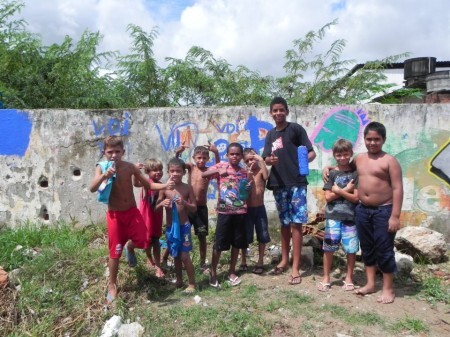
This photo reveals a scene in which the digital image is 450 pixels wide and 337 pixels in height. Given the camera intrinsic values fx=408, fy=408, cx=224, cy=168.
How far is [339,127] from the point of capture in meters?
5.16

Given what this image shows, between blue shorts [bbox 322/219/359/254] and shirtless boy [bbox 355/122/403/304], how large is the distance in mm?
98

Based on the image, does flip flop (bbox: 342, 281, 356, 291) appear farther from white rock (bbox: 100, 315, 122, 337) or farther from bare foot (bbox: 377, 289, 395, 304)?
white rock (bbox: 100, 315, 122, 337)

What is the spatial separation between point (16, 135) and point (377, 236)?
15.1 feet

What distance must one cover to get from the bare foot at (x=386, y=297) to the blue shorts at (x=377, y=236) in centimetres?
18

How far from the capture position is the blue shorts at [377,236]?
3.50 m

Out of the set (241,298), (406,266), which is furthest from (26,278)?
(406,266)

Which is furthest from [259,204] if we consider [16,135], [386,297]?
[16,135]

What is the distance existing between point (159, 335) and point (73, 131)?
3.27 metres

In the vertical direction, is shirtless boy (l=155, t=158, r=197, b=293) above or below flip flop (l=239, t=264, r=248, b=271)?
above

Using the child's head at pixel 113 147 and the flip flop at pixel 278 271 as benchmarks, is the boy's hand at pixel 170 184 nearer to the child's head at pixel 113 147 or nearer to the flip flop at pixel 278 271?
the child's head at pixel 113 147

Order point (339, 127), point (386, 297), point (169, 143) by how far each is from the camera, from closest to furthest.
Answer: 1. point (386, 297)
2. point (339, 127)
3. point (169, 143)

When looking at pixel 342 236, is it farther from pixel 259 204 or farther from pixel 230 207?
pixel 230 207

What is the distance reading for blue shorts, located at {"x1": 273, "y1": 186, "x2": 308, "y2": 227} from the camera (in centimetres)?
392

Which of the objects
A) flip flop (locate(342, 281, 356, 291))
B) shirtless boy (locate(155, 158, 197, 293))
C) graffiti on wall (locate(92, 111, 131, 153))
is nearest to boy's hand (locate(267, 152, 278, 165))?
shirtless boy (locate(155, 158, 197, 293))
